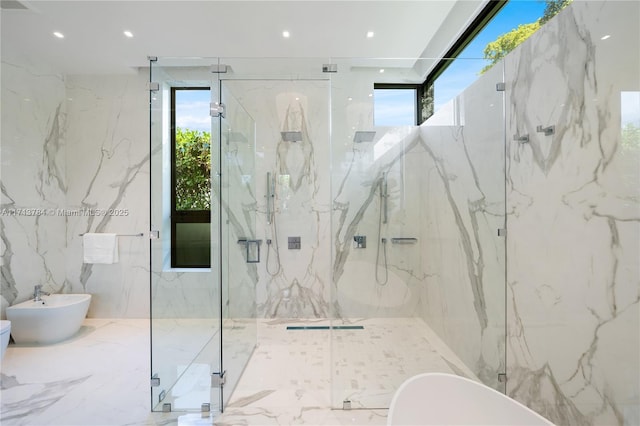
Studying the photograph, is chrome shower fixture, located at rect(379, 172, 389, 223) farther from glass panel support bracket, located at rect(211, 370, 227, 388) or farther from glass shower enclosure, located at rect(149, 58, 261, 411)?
glass panel support bracket, located at rect(211, 370, 227, 388)

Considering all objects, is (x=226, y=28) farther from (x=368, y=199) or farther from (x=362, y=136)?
(x=368, y=199)

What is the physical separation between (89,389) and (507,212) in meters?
3.09

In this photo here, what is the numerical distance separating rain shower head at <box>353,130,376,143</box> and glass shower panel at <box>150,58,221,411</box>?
1010 mm

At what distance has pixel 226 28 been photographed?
7.93 ft

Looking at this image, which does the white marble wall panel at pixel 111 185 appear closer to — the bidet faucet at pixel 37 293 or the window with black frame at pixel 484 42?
the bidet faucet at pixel 37 293

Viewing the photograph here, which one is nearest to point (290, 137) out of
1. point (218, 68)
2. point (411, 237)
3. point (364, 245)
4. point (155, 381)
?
point (218, 68)

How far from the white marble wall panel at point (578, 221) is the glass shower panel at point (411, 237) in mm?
263

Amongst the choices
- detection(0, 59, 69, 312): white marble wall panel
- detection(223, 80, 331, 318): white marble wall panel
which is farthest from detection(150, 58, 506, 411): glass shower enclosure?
detection(0, 59, 69, 312): white marble wall panel

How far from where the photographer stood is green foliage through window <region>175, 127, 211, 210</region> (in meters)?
1.96

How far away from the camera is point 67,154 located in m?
3.28

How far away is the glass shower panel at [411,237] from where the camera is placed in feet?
6.41

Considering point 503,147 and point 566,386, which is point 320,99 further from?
point 566,386

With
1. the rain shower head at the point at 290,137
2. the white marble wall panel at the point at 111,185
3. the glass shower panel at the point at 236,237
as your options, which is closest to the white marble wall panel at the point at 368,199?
the glass shower panel at the point at 236,237

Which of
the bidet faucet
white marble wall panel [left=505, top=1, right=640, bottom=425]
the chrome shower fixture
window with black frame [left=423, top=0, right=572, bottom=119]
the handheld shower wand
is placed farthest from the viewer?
the handheld shower wand
